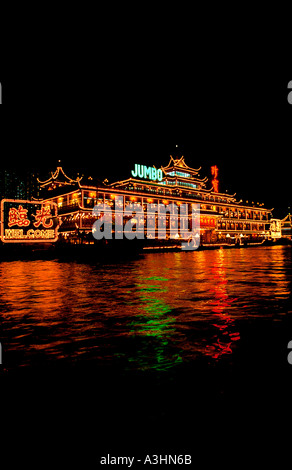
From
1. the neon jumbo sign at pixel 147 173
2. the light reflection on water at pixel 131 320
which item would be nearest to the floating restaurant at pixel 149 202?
the neon jumbo sign at pixel 147 173

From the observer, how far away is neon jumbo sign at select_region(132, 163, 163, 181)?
58594 millimetres

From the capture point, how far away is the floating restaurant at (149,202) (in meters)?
51.2

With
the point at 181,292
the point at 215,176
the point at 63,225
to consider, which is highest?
the point at 215,176

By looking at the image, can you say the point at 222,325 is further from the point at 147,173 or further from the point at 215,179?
the point at 215,179

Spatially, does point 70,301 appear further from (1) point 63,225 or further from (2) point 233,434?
(1) point 63,225

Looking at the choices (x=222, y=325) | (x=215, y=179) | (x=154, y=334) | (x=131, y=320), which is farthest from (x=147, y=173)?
(x=154, y=334)

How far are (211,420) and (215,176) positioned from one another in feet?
271

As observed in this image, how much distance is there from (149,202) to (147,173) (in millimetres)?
4850

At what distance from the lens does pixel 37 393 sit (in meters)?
3.33

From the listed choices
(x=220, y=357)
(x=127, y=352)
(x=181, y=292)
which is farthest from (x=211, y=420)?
(x=181, y=292)

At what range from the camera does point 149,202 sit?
2391 inches

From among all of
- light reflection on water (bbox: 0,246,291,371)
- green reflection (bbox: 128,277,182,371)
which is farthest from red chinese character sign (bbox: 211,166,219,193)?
green reflection (bbox: 128,277,182,371)

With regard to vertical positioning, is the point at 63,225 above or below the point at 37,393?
above

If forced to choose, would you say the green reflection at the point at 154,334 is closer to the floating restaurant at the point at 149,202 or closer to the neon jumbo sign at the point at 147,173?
the floating restaurant at the point at 149,202
